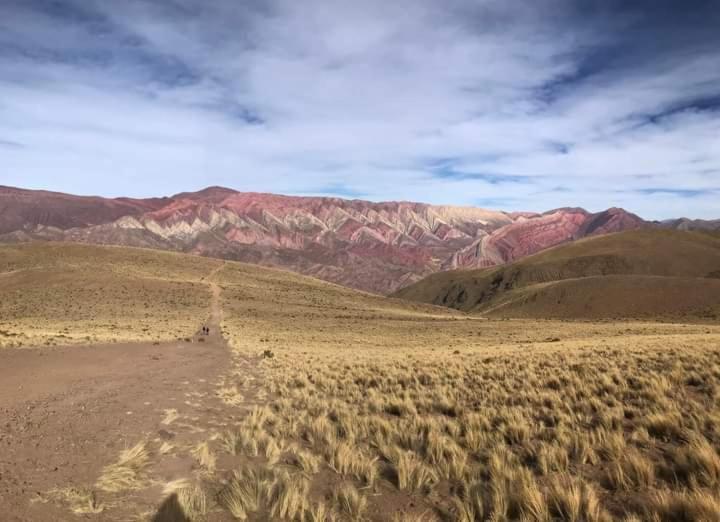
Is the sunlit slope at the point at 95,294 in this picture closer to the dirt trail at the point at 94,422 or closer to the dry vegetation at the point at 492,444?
the dirt trail at the point at 94,422

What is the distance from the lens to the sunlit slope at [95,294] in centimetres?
3247

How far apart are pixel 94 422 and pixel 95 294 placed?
55.0 meters

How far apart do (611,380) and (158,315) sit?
44259mm

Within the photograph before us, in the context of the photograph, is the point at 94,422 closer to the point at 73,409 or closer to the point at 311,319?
the point at 73,409

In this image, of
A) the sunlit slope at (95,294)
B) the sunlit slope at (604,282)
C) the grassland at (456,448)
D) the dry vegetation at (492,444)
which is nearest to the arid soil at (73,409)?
the grassland at (456,448)

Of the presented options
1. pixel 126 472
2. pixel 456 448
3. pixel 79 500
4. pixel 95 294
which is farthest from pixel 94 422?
pixel 95 294

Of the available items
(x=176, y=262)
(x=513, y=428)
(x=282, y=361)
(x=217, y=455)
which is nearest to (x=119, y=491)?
Result: (x=217, y=455)

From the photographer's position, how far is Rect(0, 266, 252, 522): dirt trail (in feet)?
20.1

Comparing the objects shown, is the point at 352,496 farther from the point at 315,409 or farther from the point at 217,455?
the point at 315,409

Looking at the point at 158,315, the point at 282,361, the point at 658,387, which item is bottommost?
the point at 158,315

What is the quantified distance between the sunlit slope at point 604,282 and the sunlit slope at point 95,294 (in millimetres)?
76308

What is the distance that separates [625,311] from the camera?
9300cm

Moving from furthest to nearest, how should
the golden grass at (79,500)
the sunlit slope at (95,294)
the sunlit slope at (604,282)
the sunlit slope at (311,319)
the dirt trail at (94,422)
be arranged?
1. the sunlit slope at (604,282)
2. the sunlit slope at (311,319)
3. the sunlit slope at (95,294)
4. the dirt trail at (94,422)
5. the golden grass at (79,500)

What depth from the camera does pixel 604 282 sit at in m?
108
